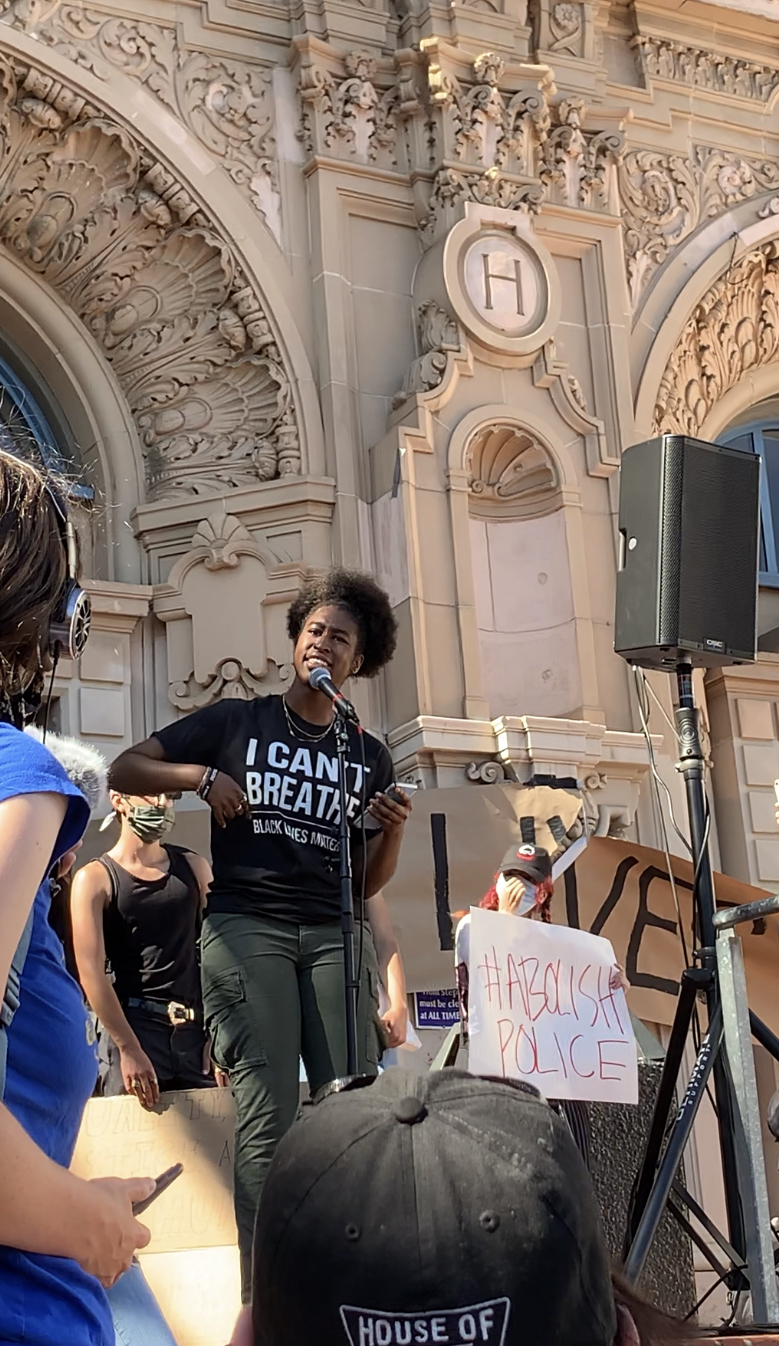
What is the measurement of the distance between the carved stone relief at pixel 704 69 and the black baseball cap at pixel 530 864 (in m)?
7.18

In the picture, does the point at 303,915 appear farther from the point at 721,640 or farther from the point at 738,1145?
the point at 721,640

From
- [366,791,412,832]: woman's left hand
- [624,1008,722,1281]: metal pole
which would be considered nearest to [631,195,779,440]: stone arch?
[366,791,412,832]: woman's left hand

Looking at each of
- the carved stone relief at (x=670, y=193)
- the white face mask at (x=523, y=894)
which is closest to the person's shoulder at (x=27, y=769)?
the white face mask at (x=523, y=894)

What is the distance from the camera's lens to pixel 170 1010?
17.8 ft

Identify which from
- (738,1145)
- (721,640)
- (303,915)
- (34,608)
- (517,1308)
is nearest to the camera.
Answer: (517,1308)

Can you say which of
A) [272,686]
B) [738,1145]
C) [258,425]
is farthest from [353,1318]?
[258,425]

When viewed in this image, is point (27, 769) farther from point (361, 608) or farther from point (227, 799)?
point (361, 608)

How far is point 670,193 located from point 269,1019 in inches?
315

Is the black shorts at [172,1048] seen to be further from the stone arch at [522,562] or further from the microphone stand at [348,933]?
the stone arch at [522,562]

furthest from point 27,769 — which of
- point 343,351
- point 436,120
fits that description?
point 436,120

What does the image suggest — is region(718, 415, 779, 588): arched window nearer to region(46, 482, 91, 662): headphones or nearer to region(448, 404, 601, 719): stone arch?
region(448, 404, 601, 719): stone arch

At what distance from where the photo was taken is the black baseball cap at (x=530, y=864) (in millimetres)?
5484

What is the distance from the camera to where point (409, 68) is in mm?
10000

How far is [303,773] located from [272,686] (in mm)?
4134
